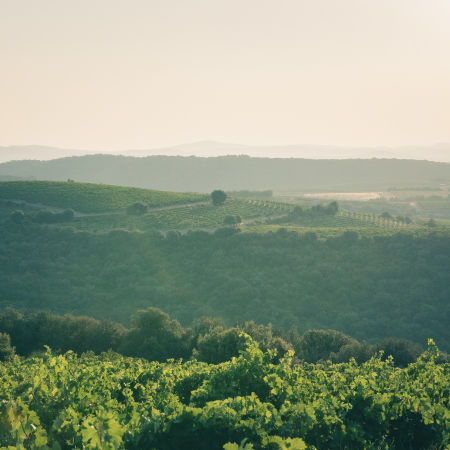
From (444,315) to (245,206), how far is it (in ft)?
154

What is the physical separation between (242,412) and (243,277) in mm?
48413

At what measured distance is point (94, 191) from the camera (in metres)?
88.9

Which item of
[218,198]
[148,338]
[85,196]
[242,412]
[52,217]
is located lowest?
[148,338]

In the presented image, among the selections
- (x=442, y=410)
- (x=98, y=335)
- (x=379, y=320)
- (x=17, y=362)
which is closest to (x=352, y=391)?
(x=442, y=410)

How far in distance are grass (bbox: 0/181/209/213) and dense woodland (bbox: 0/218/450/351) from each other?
13507mm

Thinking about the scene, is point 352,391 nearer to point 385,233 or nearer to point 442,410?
point 442,410

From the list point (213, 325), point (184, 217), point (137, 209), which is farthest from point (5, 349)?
point (137, 209)

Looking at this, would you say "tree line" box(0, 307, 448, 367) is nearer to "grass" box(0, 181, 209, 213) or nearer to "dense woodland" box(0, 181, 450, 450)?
"dense woodland" box(0, 181, 450, 450)

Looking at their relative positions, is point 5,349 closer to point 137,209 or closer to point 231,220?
point 231,220

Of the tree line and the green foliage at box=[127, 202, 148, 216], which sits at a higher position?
the green foliage at box=[127, 202, 148, 216]

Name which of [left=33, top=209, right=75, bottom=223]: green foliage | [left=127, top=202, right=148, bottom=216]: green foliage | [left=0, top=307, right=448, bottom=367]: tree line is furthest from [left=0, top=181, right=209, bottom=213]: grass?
[left=0, top=307, right=448, bottom=367]: tree line

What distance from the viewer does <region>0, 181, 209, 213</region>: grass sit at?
8131 centimetres

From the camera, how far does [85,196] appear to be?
85375 mm

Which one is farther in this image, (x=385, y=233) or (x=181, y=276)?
(x=385, y=233)
